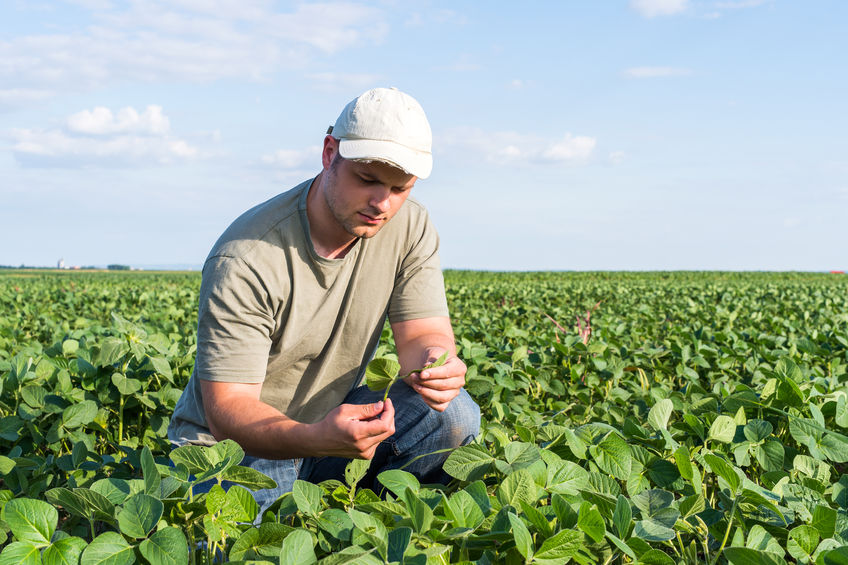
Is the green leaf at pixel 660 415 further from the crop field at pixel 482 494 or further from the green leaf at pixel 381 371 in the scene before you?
the green leaf at pixel 381 371

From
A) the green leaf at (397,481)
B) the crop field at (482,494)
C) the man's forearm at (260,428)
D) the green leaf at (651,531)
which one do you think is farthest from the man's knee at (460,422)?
the green leaf at (651,531)

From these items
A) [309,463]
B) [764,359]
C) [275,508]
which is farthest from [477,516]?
[764,359]

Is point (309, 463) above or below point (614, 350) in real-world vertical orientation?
below

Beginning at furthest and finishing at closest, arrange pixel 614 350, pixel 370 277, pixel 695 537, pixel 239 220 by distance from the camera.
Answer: pixel 614 350
pixel 370 277
pixel 239 220
pixel 695 537

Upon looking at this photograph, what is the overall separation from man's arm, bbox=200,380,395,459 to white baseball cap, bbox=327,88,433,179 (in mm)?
731

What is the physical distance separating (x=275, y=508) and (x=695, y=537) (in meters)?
1.01

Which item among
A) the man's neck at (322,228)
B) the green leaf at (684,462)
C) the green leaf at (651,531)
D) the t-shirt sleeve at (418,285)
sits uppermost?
the man's neck at (322,228)

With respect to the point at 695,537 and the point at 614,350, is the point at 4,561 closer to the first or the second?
the point at 695,537

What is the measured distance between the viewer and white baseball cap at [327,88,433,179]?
2033 millimetres

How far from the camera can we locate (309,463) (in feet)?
8.88

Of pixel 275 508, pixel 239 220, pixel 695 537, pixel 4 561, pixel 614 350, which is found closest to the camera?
pixel 4 561

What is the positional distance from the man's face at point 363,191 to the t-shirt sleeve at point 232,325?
37cm

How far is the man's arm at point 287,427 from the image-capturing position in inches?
68.8

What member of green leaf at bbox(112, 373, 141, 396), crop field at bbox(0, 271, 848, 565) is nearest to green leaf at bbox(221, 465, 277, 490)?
crop field at bbox(0, 271, 848, 565)
